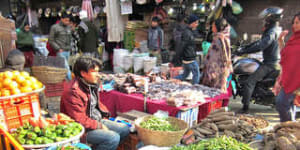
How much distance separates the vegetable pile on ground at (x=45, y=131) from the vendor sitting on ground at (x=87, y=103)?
0.63 feet

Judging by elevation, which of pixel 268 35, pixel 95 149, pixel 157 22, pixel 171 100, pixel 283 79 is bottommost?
pixel 95 149

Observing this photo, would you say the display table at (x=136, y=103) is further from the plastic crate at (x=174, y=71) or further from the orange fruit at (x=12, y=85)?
the plastic crate at (x=174, y=71)

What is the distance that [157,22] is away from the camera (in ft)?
24.7

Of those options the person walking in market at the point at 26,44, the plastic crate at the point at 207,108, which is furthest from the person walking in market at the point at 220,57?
the person walking in market at the point at 26,44

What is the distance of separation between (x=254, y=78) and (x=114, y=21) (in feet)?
13.9

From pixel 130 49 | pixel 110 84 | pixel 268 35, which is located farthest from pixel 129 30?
pixel 268 35

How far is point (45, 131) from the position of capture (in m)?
2.30

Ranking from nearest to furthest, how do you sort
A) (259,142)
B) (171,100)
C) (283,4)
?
(259,142)
(171,100)
(283,4)

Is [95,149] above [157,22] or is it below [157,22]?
below

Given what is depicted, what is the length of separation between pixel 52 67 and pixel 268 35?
15.5ft

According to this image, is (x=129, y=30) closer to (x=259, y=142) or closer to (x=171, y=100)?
(x=171, y=100)

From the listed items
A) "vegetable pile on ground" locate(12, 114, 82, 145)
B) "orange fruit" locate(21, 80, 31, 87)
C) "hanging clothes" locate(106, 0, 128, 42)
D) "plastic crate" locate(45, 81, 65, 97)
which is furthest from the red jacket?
"hanging clothes" locate(106, 0, 128, 42)

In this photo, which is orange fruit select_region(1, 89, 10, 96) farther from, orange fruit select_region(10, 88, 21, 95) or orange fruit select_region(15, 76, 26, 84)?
orange fruit select_region(15, 76, 26, 84)

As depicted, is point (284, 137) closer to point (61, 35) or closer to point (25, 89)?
point (25, 89)
